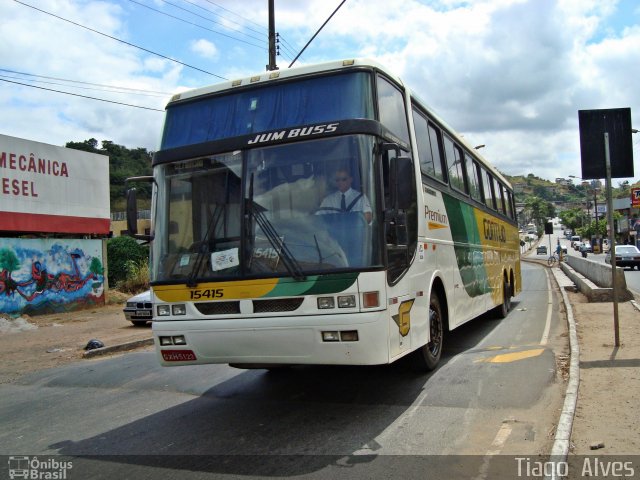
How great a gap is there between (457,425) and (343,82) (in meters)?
3.48

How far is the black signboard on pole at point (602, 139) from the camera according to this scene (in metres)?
8.24

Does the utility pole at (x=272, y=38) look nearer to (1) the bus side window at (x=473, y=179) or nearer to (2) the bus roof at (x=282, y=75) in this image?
(1) the bus side window at (x=473, y=179)

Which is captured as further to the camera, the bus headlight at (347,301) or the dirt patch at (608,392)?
the bus headlight at (347,301)

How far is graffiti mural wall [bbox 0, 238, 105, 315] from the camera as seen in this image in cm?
1723

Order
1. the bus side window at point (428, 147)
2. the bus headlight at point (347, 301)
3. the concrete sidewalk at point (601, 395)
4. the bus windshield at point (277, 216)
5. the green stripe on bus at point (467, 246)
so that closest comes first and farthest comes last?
the concrete sidewalk at point (601, 395) → the bus headlight at point (347, 301) → the bus windshield at point (277, 216) → the bus side window at point (428, 147) → the green stripe on bus at point (467, 246)

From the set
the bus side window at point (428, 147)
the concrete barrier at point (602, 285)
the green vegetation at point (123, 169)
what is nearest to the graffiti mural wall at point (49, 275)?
the bus side window at point (428, 147)

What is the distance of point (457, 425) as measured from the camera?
527 cm

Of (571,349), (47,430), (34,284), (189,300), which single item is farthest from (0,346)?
(571,349)

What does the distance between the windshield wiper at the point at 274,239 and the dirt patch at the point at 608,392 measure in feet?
9.02

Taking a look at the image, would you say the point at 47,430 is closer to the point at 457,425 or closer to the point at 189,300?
the point at 189,300

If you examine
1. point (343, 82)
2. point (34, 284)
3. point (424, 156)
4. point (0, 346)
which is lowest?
point (0, 346)

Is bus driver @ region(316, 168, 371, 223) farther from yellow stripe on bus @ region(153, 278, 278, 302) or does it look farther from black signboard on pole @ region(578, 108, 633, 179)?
black signboard on pole @ region(578, 108, 633, 179)

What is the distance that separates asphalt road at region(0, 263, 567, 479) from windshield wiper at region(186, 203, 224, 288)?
1.48 metres

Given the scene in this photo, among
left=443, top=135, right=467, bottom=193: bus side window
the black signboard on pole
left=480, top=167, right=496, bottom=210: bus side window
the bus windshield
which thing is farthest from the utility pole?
the bus windshield
